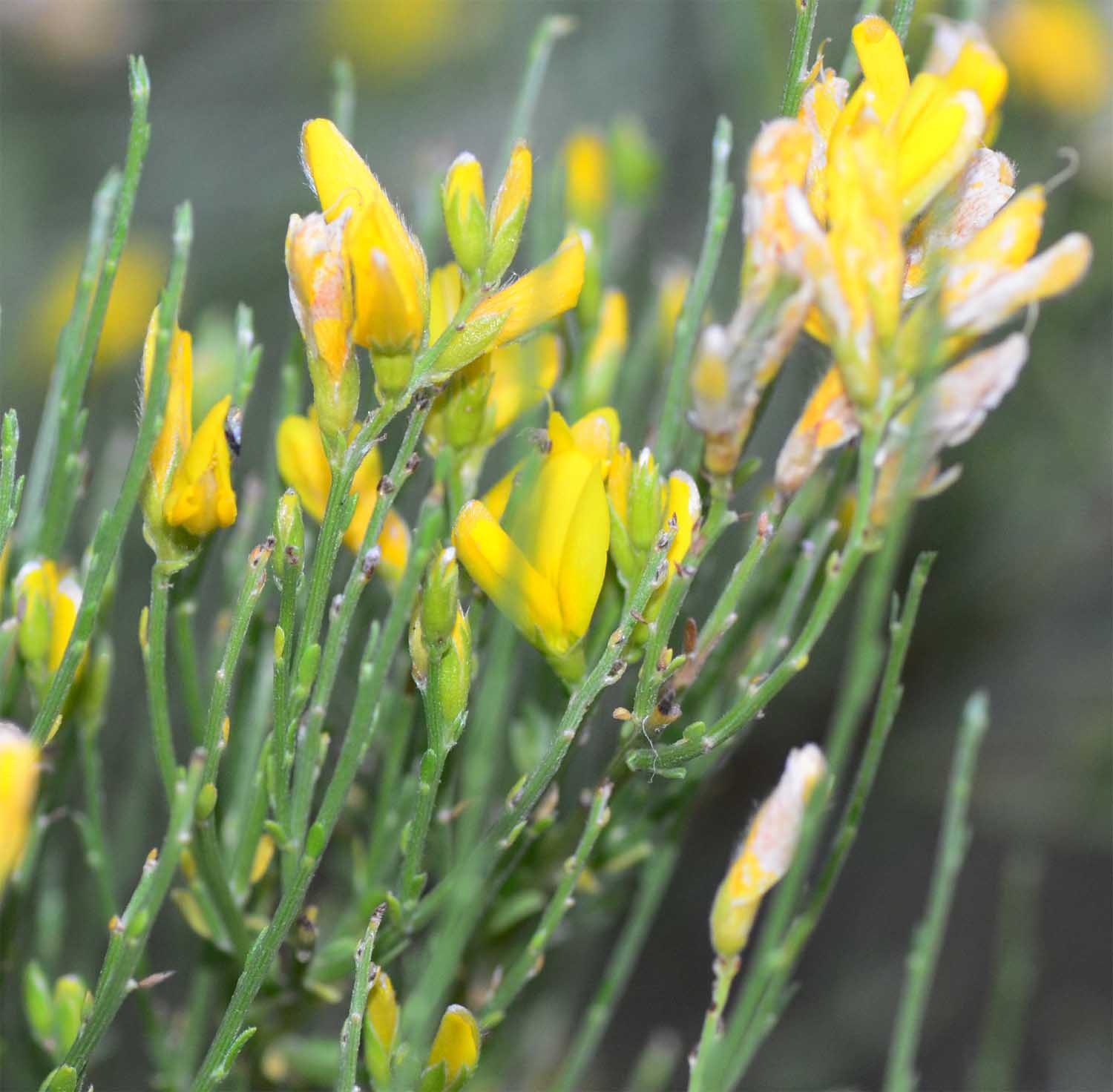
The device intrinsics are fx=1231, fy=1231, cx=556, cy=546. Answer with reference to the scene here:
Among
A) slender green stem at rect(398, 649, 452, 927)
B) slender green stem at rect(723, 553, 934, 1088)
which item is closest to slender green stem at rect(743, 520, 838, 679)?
slender green stem at rect(723, 553, 934, 1088)

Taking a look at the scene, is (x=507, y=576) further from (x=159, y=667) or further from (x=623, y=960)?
(x=623, y=960)

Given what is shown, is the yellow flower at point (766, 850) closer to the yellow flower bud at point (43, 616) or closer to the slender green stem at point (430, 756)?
the slender green stem at point (430, 756)

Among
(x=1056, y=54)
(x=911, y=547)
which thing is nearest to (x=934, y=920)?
(x=911, y=547)

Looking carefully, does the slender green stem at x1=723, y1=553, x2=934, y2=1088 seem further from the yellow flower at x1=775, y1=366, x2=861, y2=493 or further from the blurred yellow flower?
the blurred yellow flower

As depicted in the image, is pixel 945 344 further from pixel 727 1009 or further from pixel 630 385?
pixel 727 1009

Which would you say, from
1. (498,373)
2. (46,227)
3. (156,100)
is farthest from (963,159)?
(156,100)
